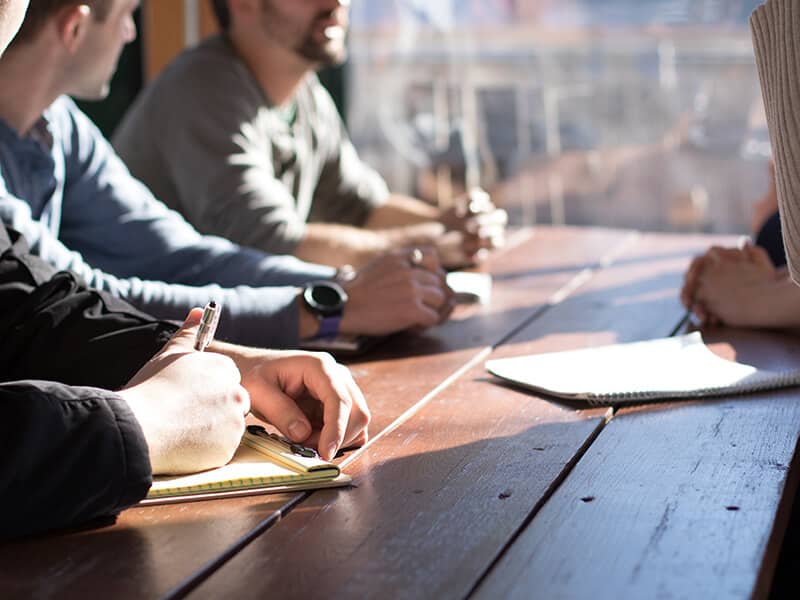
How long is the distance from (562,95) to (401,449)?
382 centimetres

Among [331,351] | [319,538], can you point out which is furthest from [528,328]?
[319,538]

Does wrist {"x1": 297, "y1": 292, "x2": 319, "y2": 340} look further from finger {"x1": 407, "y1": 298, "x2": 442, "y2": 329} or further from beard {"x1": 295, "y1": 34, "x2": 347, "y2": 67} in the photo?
beard {"x1": 295, "y1": 34, "x2": 347, "y2": 67}

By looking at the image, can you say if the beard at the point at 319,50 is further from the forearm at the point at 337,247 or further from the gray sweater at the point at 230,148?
the forearm at the point at 337,247

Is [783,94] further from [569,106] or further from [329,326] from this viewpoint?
[569,106]

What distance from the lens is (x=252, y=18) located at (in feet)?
8.48

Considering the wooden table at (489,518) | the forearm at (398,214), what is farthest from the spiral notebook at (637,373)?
the forearm at (398,214)

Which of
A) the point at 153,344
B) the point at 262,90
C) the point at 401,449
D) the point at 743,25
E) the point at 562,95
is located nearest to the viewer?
the point at 401,449

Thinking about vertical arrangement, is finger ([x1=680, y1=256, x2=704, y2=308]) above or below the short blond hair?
below

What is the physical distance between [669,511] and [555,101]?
157 inches

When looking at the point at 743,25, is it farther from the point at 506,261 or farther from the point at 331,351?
the point at 331,351

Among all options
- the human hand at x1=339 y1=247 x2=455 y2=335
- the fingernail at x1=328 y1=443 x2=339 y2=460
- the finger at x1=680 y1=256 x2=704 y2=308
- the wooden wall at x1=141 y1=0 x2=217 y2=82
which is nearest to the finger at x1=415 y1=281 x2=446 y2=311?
the human hand at x1=339 y1=247 x2=455 y2=335

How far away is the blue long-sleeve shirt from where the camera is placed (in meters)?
1.58

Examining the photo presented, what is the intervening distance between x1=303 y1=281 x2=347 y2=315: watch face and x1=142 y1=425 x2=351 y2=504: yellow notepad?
56cm

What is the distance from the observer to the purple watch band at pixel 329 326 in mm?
1582
